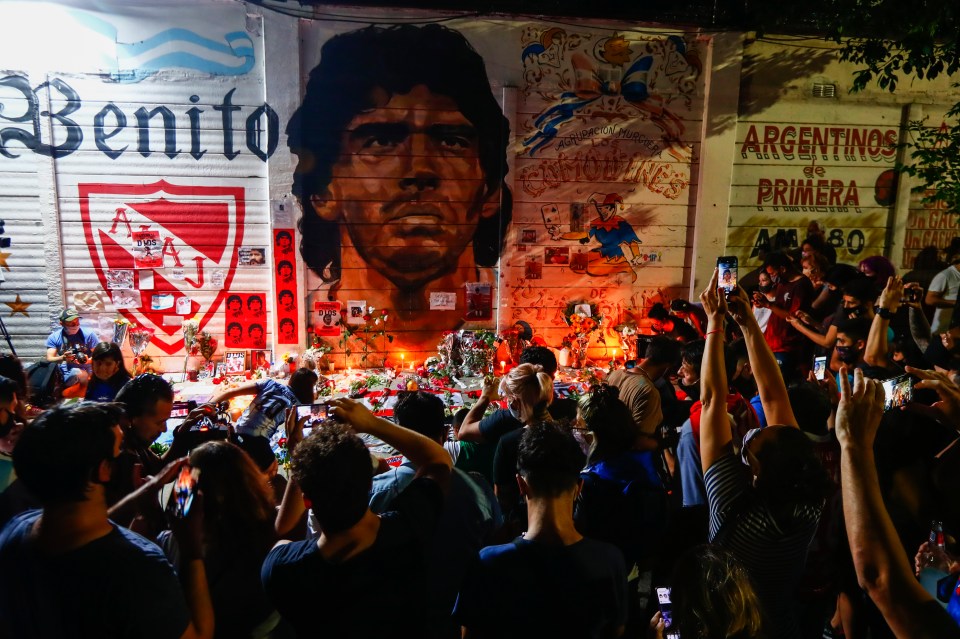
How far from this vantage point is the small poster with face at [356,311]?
918cm

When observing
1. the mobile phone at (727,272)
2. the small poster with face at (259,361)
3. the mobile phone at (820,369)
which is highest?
the mobile phone at (727,272)

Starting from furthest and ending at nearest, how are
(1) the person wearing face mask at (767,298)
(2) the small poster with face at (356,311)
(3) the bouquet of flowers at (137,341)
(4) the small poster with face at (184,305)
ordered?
(2) the small poster with face at (356,311)
(4) the small poster with face at (184,305)
(3) the bouquet of flowers at (137,341)
(1) the person wearing face mask at (767,298)

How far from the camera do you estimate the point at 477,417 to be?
417 centimetres

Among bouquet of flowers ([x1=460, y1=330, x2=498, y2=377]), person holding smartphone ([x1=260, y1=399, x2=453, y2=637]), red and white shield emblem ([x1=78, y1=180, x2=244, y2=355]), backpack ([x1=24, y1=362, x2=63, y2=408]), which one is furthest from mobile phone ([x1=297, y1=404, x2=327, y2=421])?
red and white shield emblem ([x1=78, y1=180, x2=244, y2=355])

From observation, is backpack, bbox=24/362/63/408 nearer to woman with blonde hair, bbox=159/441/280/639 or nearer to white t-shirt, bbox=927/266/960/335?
woman with blonde hair, bbox=159/441/280/639

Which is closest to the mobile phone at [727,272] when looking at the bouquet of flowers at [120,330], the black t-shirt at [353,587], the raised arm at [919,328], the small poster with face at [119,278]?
the raised arm at [919,328]

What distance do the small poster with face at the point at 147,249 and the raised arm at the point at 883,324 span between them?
8.54m

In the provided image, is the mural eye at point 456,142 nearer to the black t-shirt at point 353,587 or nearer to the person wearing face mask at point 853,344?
the person wearing face mask at point 853,344

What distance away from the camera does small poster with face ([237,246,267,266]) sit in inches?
350

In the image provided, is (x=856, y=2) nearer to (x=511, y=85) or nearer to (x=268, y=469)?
(x=511, y=85)

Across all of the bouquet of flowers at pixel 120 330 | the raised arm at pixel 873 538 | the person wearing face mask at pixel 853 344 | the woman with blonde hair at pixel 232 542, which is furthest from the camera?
the bouquet of flowers at pixel 120 330

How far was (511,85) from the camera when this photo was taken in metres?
8.87

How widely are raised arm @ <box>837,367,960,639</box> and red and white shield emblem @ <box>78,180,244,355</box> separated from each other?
329 inches

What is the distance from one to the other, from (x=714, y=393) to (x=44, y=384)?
6236 millimetres
